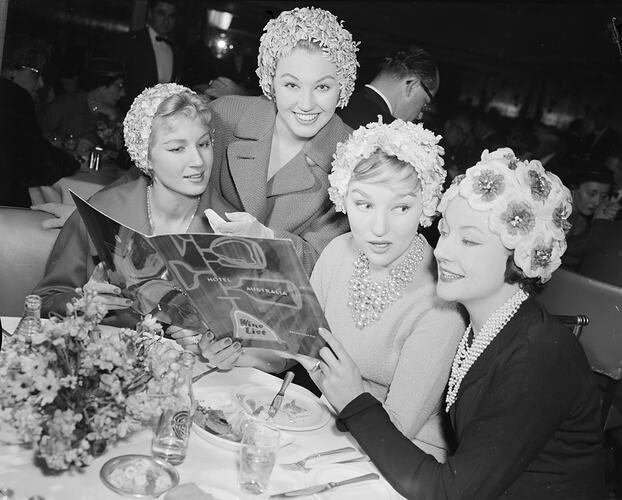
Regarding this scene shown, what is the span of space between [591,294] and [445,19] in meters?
5.25

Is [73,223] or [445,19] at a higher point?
[445,19]

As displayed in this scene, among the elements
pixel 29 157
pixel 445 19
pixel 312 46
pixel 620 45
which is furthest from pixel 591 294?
pixel 445 19

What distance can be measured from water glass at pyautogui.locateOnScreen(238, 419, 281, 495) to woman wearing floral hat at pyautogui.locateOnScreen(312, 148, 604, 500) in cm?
26

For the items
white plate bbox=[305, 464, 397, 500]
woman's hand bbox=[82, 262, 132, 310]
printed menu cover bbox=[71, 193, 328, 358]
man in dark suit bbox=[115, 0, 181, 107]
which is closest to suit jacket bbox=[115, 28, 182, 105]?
man in dark suit bbox=[115, 0, 181, 107]

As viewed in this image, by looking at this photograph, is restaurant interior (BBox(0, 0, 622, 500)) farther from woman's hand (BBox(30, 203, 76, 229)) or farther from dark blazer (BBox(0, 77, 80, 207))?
woman's hand (BBox(30, 203, 76, 229))

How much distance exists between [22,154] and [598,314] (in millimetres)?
3063

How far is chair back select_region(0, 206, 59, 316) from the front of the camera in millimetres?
2453

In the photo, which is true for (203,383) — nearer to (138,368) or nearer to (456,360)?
(138,368)

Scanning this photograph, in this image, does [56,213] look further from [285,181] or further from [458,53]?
[458,53]

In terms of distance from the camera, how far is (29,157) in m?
3.73

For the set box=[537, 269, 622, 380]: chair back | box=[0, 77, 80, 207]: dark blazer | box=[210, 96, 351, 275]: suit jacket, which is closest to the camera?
box=[210, 96, 351, 275]: suit jacket

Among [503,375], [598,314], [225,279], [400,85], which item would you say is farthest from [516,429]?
[400,85]

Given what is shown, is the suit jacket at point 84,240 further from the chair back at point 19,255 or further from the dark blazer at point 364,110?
the dark blazer at point 364,110

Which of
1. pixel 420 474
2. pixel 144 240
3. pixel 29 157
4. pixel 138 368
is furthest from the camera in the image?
pixel 29 157
